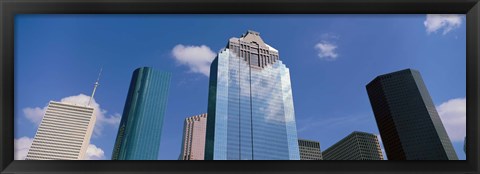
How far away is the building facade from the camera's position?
1922 inches

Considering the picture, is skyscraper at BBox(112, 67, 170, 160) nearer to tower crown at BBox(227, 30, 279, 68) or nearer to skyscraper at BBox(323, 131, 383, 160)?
tower crown at BBox(227, 30, 279, 68)

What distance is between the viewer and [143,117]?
51.5m

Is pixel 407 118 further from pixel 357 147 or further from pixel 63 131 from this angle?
pixel 63 131

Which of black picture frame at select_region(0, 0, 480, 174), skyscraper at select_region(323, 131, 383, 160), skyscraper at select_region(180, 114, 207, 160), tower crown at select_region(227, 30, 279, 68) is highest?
tower crown at select_region(227, 30, 279, 68)

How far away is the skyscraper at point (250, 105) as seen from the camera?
40656mm

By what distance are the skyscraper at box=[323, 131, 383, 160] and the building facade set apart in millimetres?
31706

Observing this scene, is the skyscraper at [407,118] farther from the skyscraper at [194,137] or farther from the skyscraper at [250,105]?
the skyscraper at [194,137]

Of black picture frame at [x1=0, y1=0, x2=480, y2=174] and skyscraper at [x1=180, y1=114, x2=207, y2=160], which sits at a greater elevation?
skyscraper at [x1=180, y1=114, x2=207, y2=160]

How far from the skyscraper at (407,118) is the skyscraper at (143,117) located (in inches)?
1118

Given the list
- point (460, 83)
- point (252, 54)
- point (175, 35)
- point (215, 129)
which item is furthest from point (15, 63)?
point (252, 54)

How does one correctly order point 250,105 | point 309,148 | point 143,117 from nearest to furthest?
point 250,105 < point 309,148 < point 143,117

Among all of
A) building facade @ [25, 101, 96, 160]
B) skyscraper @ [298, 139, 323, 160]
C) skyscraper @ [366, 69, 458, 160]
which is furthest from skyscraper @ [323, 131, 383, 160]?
building facade @ [25, 101, 96, 160]
